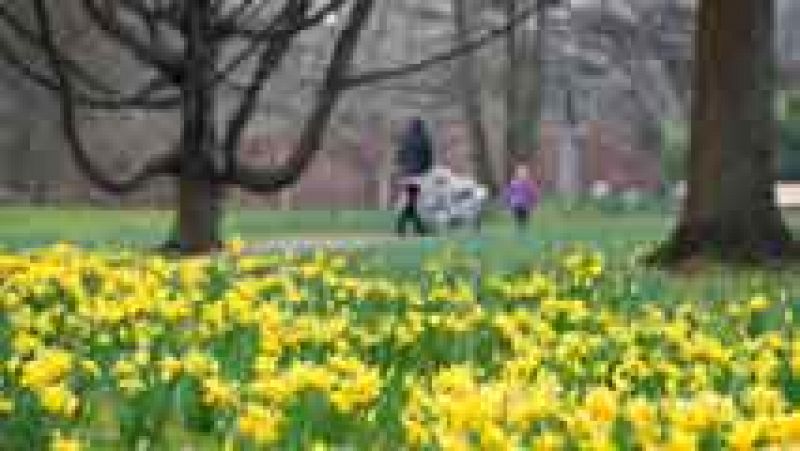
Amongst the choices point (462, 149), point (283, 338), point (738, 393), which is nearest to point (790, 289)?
point (283, 338)

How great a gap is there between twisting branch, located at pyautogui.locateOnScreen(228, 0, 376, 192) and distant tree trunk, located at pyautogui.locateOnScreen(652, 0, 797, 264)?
2733 millimetres

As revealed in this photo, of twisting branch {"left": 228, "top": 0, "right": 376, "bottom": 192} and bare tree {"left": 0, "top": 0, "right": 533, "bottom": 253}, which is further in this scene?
twisting branch {"left": 228, "top": 0, "right": 376, "bottom": 192}

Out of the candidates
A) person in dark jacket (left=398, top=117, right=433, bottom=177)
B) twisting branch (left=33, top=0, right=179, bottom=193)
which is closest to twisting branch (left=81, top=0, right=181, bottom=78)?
twisting branch (left=33, top=0, right=179, bottom=193)

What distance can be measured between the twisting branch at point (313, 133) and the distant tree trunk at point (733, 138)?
2.73m

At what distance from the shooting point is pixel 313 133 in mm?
14656

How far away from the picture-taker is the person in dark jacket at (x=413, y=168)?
2959cm

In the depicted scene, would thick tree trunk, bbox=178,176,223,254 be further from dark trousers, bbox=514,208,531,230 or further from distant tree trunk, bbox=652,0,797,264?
dark trousers, bbox=514,208,531,230

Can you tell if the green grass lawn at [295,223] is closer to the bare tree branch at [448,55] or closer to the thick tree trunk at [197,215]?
the thick tree trunk at [197,215]

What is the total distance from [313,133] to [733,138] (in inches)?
127

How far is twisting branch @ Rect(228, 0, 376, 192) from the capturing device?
45.0 feet

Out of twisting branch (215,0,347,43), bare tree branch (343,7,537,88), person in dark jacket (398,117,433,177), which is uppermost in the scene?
twisting branch (215,0,347,43)

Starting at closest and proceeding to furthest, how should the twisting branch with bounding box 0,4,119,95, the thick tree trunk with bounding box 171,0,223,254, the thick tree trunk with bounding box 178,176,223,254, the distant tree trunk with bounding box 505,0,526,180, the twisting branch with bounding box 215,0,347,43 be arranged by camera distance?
1. the twisting branch with bounding box 0,4,119,95
2. the twisting branch with bounding box 215,0,347,43
3. the thick tree trunk with bounding box 171,0,223,254
4. the thick tree trunk with bounding box 178,176,223,254
5. the distant tree trunk with bounding box 505,0,526,180

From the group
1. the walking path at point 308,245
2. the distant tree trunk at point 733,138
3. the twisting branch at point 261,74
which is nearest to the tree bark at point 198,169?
the twisting branch at point 261,74

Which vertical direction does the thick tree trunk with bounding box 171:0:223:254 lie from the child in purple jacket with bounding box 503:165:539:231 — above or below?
above
